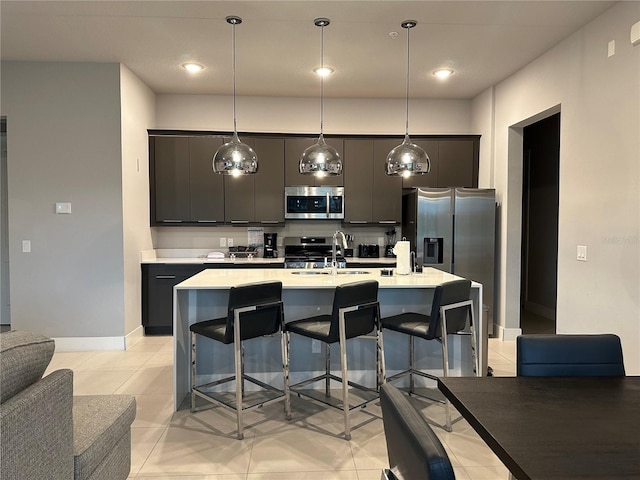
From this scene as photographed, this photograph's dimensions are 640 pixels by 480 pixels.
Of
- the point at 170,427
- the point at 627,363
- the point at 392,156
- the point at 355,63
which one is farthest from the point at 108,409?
the point at 355,63

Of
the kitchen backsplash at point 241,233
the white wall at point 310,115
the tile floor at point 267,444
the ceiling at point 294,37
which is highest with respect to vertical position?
the ceiling at point 294,37

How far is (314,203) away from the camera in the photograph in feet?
18.7

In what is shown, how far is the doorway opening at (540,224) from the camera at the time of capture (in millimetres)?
6113

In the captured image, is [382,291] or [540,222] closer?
[382,291]

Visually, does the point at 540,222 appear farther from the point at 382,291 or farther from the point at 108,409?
the point at 108,409

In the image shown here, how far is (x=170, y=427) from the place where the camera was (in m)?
2.93

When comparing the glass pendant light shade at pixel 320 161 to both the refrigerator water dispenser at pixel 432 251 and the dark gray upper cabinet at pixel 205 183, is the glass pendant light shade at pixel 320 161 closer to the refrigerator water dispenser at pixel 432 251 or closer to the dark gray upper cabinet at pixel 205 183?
the refrigerator water dispenser at pixel 432 251

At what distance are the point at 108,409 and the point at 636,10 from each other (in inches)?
158

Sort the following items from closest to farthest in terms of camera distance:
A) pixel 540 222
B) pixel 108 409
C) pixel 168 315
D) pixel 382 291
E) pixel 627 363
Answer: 1. pixel 108 409
2. pixel 627 363
3. pixel 382 291
4. pixel 168 315
5. pixel 540 222

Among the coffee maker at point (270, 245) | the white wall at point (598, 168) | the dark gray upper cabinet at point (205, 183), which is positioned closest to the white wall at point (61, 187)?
the dark gray upper cabinet at point (205, 183)

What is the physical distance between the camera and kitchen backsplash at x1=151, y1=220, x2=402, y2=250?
582 cm

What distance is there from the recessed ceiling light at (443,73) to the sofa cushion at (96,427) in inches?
168

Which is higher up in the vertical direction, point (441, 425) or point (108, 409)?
point (108, 409)

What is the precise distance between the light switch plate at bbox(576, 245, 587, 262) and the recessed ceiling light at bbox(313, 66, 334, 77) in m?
2.96
